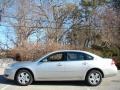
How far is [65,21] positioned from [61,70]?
1393 inches

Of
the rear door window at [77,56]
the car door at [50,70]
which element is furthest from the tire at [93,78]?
the car door at [50,70]

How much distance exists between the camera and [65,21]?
167 feet

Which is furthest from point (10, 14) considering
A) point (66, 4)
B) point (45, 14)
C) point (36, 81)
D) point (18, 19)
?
point (36, 81)

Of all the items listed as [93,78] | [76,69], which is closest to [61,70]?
[76,69]

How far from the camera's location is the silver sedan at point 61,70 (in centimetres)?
1567

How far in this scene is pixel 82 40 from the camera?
45281mm

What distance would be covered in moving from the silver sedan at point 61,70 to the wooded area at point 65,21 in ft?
80.5

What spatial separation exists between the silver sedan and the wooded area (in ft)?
80.5

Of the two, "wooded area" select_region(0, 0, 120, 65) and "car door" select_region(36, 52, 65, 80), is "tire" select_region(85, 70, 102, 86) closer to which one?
"car door" select_region(36, 52, 65, 80)

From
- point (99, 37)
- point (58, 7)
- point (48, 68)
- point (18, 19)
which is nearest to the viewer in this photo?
point (48, 68)

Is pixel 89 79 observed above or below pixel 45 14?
below

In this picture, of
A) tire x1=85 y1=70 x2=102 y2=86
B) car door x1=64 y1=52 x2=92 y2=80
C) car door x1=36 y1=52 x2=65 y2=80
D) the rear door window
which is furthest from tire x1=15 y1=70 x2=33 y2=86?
tire x1=85 y1=70 x2=102 y2=86

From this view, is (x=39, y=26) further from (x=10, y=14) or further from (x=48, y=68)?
(x=48, y=68)

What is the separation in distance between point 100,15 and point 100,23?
1396mm
